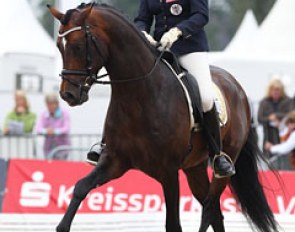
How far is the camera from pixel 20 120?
47.7ft

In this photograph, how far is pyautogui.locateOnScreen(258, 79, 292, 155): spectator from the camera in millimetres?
13805

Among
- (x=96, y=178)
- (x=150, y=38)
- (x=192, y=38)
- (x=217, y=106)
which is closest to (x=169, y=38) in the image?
(x=150, y=38)

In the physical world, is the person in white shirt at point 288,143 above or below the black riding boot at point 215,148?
below

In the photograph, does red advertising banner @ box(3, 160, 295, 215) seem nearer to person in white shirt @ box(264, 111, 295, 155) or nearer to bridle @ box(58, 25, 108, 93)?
person in white shirt @ box(264, 111, 295, 155)

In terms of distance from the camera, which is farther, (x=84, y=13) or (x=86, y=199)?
(x=86, y=199)

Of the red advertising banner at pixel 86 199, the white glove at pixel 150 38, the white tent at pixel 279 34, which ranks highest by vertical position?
the white glove at pixel 150 38

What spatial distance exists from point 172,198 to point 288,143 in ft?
19.9

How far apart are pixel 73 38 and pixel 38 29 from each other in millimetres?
14023

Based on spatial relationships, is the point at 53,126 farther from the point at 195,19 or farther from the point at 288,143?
the point at 195,19

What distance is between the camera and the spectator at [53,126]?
45.9ft

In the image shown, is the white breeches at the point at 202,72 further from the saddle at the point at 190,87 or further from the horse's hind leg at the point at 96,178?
the horse's hind leg at the point at 96,178

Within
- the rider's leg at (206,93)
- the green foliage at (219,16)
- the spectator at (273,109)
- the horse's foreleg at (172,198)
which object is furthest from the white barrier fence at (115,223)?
the green foliage at (219,16)

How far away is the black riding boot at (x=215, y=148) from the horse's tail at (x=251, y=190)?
36.1 inches

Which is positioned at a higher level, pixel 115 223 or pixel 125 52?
pixel 125 52
